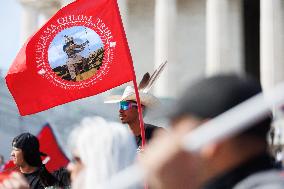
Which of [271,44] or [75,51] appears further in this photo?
[271,44]

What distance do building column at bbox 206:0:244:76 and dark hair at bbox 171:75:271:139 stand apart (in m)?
54.3

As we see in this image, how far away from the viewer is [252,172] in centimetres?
318

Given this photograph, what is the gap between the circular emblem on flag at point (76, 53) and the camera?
10438mm

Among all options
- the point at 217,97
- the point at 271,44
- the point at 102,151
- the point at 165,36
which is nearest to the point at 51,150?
the point at 102,151

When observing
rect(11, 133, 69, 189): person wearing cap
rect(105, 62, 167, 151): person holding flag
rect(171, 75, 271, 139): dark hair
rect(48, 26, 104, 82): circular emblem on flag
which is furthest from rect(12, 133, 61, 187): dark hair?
rect(171, 75, 271, 139): dark hair

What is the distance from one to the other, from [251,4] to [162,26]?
344 inches

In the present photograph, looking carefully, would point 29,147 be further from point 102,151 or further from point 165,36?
point 165,36

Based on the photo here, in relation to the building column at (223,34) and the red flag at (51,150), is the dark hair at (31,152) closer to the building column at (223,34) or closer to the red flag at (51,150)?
the red flag at (51,150)

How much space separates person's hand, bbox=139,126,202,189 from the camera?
266cm

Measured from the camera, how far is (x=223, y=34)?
59.1 m

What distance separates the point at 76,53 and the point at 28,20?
56.5 meters

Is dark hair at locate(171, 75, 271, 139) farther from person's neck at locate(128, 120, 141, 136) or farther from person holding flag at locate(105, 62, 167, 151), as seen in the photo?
person's neck at locate(128, 120, 141, 136)

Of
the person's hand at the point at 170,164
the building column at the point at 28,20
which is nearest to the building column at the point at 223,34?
the building column at the point at 28,20

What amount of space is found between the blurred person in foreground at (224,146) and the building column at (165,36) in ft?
180
